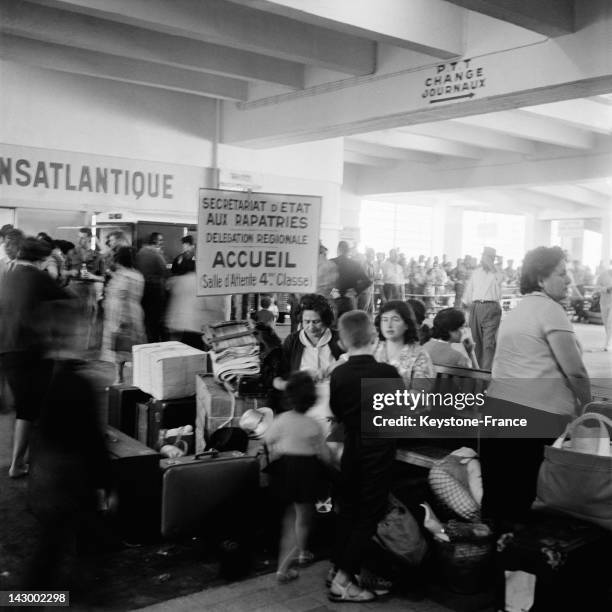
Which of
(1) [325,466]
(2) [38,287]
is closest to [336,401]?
(1) [325,466]

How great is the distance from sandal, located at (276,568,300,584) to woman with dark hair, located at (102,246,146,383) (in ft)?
13.8

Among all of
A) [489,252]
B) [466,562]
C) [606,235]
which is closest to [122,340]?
[489,252]

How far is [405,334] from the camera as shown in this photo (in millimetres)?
4465

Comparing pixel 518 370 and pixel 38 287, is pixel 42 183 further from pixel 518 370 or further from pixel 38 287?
pixel 518 370

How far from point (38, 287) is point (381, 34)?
517 centimetres

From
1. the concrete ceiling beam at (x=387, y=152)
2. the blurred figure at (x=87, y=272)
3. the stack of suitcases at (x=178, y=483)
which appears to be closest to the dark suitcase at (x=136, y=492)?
the stack of suitcases at (x=178, y=483)

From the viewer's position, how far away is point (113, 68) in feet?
37.9

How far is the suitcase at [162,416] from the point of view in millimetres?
5203

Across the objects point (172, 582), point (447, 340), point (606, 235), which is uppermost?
point (606, 235)

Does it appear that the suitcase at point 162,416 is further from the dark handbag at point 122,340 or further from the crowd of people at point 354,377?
the dark handbag at point 122,340

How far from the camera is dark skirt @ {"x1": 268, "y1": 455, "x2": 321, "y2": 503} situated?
3.76m

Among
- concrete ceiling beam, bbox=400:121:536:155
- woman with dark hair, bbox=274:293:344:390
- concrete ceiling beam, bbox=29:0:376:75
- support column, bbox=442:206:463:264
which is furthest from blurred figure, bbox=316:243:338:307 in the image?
support column, bbox=442:206:463:264

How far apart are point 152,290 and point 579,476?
6.32 metres

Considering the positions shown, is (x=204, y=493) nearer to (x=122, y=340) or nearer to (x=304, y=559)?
(x=304, y=559)
